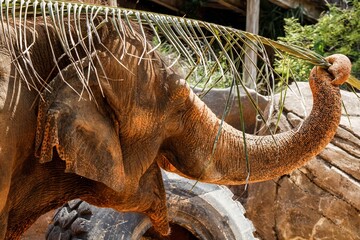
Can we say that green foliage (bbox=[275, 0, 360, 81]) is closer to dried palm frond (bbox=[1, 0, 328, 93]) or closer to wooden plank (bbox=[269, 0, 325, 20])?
wooden plank (bbox=[269, 0, 325, 20])

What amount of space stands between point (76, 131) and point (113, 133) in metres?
0.21

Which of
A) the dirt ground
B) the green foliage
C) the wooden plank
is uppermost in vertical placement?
the wooden plank

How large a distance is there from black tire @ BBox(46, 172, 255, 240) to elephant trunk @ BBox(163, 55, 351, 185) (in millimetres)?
1390

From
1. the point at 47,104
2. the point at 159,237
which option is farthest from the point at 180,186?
the point at 47,104

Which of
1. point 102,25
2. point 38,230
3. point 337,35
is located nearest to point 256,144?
point 102,25

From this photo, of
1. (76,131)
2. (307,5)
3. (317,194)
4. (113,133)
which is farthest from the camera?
(307,5)

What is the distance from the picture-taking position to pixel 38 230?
4.92m

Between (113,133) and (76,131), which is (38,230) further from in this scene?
(76,131)

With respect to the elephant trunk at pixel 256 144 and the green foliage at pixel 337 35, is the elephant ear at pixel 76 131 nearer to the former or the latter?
the elephant trunk at pixel 256 144

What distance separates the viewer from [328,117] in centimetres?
290

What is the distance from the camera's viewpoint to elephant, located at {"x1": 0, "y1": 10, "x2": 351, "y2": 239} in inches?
98.0

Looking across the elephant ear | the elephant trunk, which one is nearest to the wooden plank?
the elephant trunk

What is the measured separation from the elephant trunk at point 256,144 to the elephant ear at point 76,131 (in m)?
0.41

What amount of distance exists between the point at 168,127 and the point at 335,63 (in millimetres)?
674
